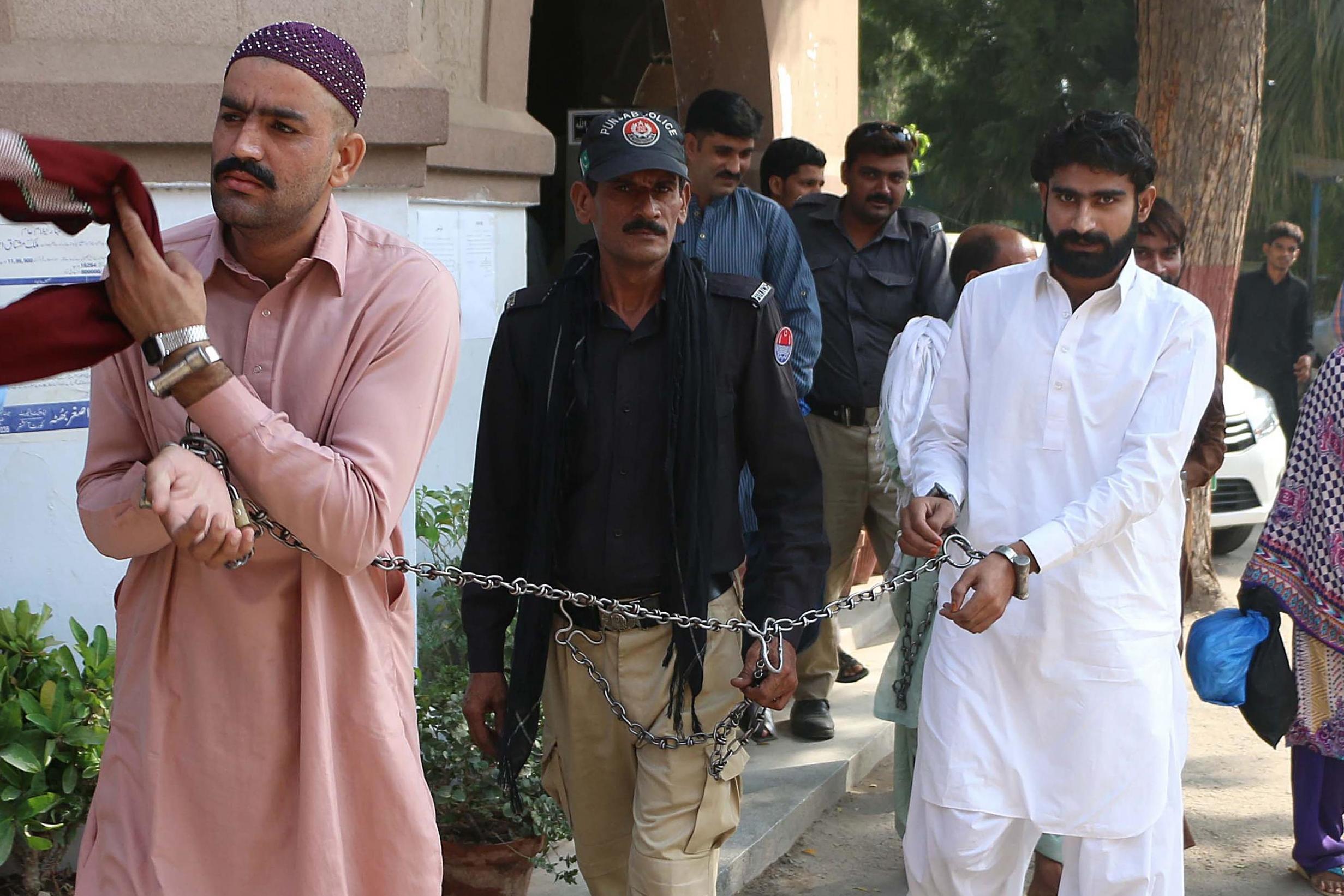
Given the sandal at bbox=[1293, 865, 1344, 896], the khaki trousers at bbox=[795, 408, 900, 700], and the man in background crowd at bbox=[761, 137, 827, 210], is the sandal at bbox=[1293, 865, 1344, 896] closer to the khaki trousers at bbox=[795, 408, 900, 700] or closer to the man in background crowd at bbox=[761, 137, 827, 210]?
the khaki trousers at bbox=[795, 408, 900, 700]

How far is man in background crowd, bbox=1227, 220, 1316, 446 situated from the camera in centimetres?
1247

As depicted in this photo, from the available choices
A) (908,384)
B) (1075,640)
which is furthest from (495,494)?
(908,384)

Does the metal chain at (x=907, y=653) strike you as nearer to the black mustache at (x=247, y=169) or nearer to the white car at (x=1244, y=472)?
the black mustache at (x=247, y=169)

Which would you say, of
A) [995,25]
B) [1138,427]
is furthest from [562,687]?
[995,25]

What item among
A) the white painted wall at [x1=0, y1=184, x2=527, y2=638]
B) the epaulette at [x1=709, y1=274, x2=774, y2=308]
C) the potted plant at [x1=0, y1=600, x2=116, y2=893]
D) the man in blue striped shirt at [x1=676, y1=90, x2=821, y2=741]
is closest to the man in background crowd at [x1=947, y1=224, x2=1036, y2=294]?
the man in blue striped shirt at [x1=676, y1=90, x2=821, y2=741]

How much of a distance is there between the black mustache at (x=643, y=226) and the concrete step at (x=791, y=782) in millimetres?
2425

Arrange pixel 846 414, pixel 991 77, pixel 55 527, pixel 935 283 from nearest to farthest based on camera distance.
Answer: pixel 55 527 < pixel 846 414 < pixel 935 283 < pixel 991 77

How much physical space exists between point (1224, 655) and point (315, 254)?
3522 mm

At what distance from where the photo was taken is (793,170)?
27.4 feet

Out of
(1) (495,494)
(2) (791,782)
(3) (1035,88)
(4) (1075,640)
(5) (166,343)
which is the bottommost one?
(2) (791,782)

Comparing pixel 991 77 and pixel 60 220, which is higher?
pixel 991 77

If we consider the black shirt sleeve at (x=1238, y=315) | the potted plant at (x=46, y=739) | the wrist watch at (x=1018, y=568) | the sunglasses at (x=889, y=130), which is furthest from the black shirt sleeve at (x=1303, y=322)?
the potted plant at (x=46, y=739)

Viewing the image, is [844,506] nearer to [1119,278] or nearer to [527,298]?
[1119,278]

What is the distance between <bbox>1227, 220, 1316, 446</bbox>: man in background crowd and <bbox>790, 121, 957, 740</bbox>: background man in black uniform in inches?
258
